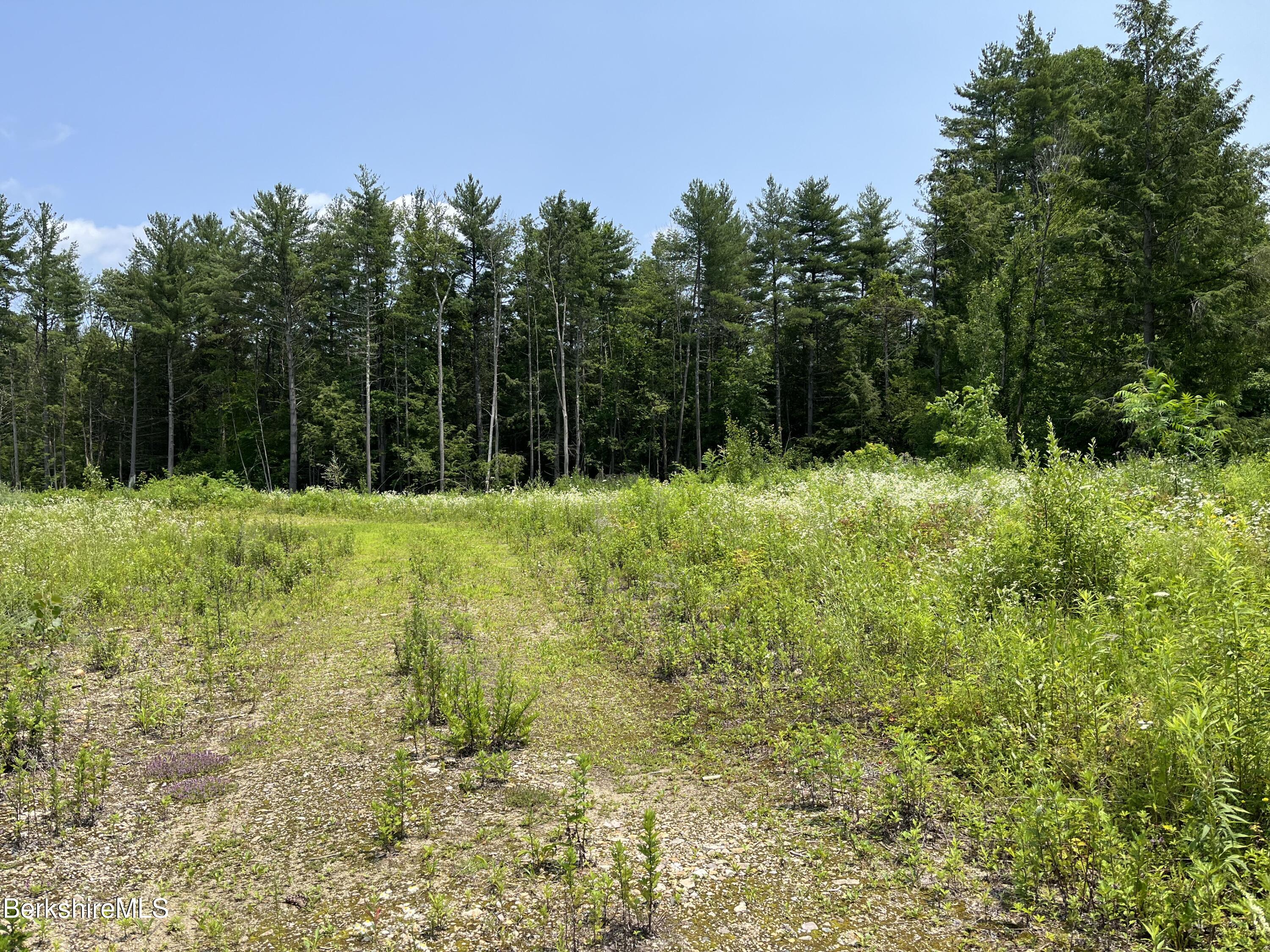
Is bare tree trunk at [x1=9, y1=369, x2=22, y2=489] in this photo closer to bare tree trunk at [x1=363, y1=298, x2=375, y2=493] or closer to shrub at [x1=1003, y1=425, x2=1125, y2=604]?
bare tree trunk at [x1=363, y1=298, x2=375, y2=493]

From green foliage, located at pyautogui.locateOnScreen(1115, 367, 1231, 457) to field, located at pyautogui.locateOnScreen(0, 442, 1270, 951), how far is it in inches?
40.4

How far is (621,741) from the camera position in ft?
15.4

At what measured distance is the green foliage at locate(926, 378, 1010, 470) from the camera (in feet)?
54.3

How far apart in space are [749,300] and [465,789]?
115 feet

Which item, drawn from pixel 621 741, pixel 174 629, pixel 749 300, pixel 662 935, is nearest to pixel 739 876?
pixel 662 935

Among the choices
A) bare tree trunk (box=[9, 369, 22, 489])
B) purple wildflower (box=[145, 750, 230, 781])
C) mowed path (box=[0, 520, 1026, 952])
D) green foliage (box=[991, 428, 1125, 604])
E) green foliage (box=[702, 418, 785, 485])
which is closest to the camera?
mowed path (box=[0, 520, 1026, 952])

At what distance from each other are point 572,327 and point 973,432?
25.2 metres

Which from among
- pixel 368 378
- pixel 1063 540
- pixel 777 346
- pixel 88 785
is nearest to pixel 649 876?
pixel 88 785

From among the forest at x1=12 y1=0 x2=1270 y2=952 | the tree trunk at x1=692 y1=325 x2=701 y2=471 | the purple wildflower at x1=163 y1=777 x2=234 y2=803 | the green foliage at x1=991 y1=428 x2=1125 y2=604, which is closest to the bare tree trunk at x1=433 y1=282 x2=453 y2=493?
the forest at x1=12 y1=0 x2=1270 y2=952

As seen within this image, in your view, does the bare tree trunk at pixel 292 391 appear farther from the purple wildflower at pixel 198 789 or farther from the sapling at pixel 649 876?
the sapling at pixel 649 876

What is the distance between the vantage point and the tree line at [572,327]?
27.2 metres

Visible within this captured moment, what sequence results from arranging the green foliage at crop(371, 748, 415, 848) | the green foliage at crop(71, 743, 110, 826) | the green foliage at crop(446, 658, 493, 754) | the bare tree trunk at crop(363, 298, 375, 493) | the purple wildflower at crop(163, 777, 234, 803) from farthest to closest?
the bare tree trunk at crop(363, 298, 375, 493) → the green foliage at crop(446, 658, 493, 754) → the purple wildflower at crop(163, 777, 234, 803) → the green foliage at crop(71, 743, 110, 826) → the green foliage at crop(371, 748, 415, 848)

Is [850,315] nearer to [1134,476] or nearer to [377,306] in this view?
[377,306]

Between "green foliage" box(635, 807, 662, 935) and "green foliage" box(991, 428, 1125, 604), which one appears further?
"green foliage" box(991, 428, 1125, 604)
